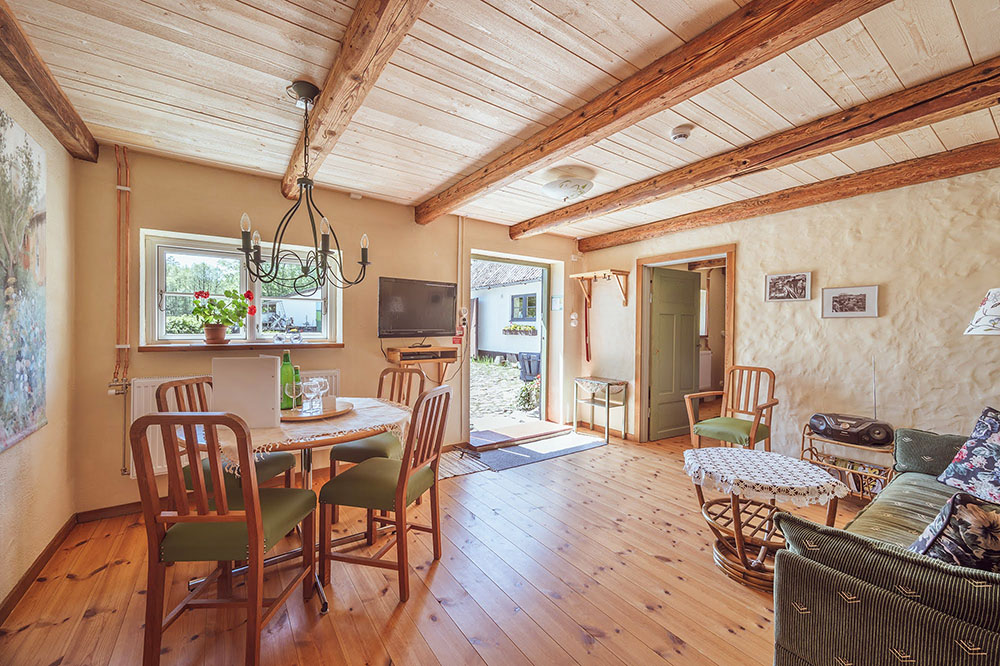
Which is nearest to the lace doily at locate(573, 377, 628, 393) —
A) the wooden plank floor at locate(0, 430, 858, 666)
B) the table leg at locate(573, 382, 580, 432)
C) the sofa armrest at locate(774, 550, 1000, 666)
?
the table leg at locate(573, 382, 580, 432)

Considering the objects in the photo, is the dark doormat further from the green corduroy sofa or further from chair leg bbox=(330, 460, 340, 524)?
the green corduroy sofa

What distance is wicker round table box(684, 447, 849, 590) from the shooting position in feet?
6.33

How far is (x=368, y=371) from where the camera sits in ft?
12.1

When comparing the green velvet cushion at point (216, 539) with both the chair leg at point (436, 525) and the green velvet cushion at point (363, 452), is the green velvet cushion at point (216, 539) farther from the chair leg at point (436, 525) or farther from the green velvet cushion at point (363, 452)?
the green velvet cushion at point (363, 452)

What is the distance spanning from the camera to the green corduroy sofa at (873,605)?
0.91 metres

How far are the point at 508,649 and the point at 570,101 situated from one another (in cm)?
245

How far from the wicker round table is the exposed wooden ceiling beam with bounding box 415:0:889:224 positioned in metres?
1.75

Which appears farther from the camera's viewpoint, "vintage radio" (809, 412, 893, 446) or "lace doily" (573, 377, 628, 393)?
"lace doily" (573, 377, 628, 393)

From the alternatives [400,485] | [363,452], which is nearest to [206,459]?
[363,452]

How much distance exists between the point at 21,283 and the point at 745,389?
4.84m

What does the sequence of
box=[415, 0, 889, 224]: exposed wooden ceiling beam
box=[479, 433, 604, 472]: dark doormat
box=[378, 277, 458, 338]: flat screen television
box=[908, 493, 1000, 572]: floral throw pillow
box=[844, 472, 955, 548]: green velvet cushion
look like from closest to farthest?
box=[908, 493, 1000, 572]: floral throw pillow
box=[415, 0, 889, 224]: exposed wooden ceiling beam
box=[844, 472, 955, 548]: green velvet cushion
box=[378, 277, 458, 338]: flat screen television
box=[479, 433, 604, 472]: dark doormat

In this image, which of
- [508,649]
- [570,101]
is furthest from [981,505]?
[570,101]

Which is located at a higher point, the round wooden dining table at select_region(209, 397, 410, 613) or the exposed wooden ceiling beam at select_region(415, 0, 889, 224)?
the exposed wooden ceiling beam at select_region(415, 0, 889, 224)

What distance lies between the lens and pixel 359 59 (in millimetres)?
1591
